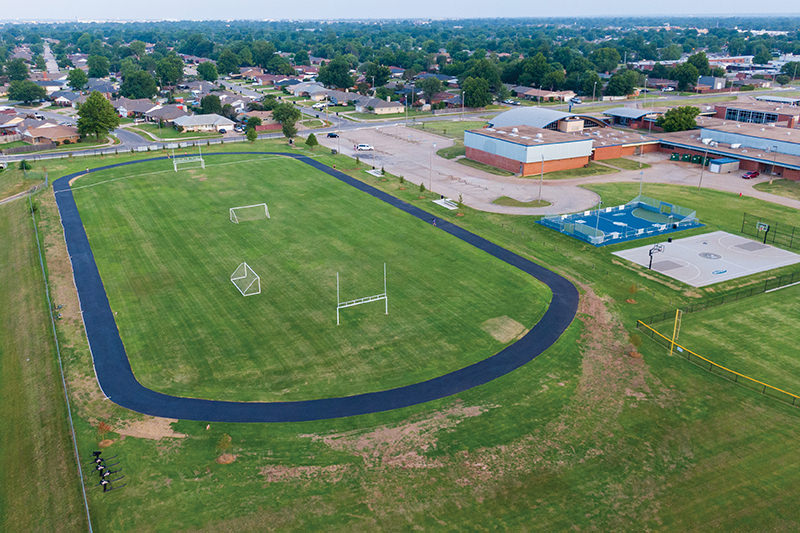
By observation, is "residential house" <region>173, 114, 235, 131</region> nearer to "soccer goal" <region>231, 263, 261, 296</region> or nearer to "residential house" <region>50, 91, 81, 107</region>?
"residential house" <region>50, 91, 81, 107</region>

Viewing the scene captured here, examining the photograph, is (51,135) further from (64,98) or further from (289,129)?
(64,98)

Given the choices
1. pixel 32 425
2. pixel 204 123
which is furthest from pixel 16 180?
pixel 32 425

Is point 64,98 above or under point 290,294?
above

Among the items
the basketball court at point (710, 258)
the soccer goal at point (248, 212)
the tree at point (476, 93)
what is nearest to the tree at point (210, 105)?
the tree at point (476, 93)

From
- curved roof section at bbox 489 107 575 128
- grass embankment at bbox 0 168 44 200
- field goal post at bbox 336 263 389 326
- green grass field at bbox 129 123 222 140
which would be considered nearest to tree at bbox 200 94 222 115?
Answer: green grass field at bbox 129 123 222 140

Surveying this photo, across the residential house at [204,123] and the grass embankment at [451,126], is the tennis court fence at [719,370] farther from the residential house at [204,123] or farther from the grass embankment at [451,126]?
the residential house at [204,123]

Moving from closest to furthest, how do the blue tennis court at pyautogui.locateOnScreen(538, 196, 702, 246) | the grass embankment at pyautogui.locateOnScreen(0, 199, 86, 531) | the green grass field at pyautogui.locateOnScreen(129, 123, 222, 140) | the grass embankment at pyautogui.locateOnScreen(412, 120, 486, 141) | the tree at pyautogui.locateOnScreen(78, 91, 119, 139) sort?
the grass embankment at pyautogui.locateOnScreen(0, 199, 86, 531) < the blue tennis court at pyautogui.locateOnScreen(538, 196, 702, 246) < the tree at pyautogui.locateOnScreen(78, 91, 119, 139) < the green grass field at pyautogui.locateOnScreen(129, 123, 222, 140) < the grass embankment at pyautogui.locateOnScreen(412, 120, 486, 141)
